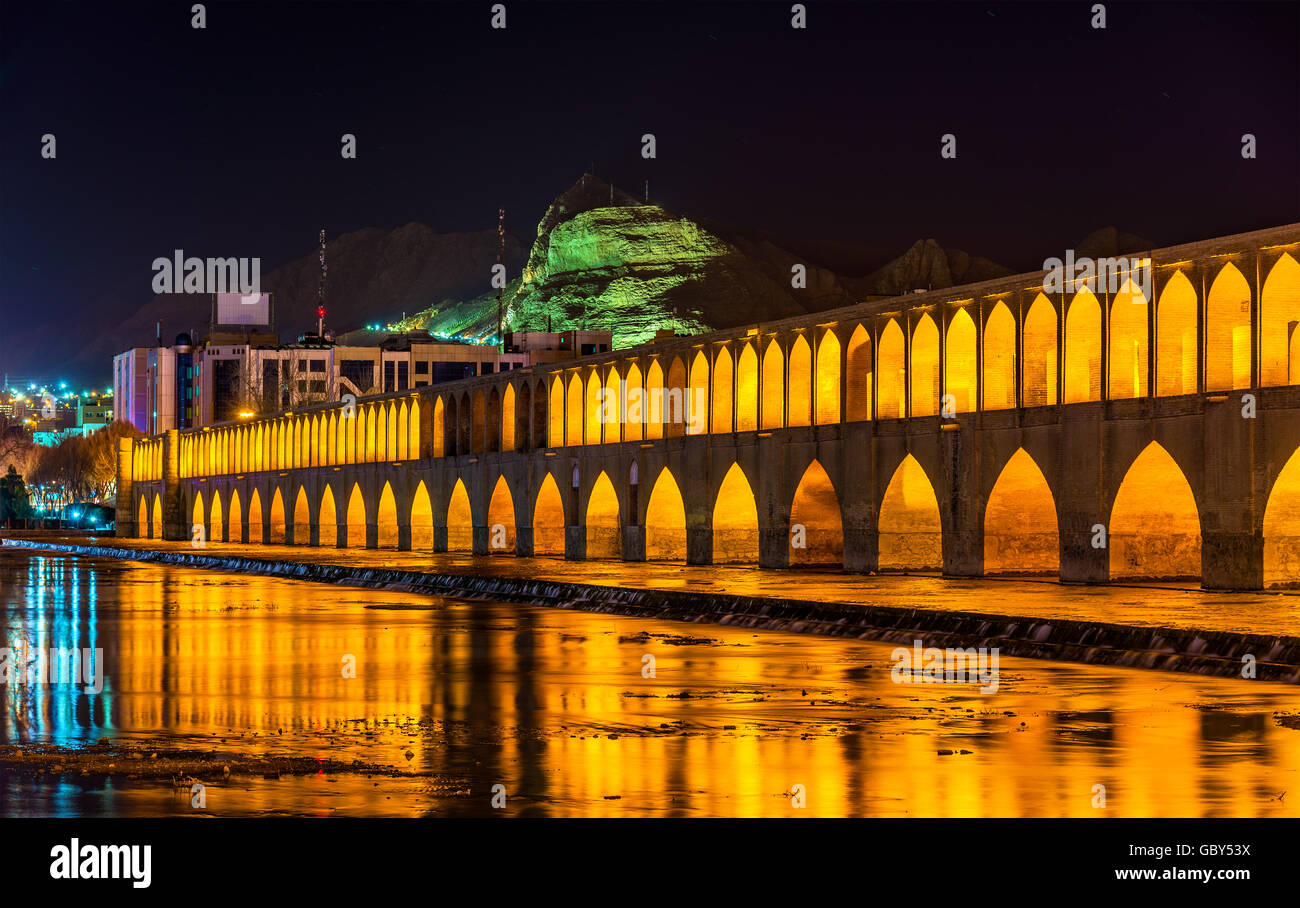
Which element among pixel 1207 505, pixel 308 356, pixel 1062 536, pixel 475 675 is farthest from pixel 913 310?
pixel 308 356

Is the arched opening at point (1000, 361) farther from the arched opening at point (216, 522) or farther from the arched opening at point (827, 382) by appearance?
the arched opening at point (216, 522)

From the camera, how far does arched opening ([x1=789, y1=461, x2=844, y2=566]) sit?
135ft

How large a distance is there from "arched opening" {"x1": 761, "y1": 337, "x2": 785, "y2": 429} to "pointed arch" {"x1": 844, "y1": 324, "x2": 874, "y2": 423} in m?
2.69

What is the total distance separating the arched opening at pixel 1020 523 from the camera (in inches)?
1372

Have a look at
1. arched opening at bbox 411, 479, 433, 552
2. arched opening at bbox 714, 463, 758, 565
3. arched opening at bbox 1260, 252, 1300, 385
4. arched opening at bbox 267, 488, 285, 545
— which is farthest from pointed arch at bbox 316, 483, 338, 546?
arched opening at bbox 1260, 252, 1300, 385

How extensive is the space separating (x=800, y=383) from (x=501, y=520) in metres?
19.0

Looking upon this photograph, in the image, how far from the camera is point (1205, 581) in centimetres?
2938

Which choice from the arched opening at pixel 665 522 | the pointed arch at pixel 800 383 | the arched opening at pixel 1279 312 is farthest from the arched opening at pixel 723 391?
the arched opening at pixel 1279 312

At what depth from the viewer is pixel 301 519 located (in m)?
80.1

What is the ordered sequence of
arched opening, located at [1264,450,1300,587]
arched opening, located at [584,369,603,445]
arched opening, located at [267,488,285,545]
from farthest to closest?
arched opening, located at [267,488,285,545]
arched opening, located at [584,369,603,445]
arched opening, located at [1264,450,1300,587]

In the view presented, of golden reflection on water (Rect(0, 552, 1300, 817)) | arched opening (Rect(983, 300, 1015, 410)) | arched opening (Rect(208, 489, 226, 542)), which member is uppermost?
arched opening (Rect(983, 300, 1015, 410))

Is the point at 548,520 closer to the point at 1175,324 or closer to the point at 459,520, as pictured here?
the point at 459,520

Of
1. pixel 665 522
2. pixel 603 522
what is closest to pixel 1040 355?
pixel 665 522

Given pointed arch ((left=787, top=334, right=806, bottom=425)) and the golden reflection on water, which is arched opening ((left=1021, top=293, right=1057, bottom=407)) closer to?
pointed arch ((left=787, top=334, right=806, bottom=425))
